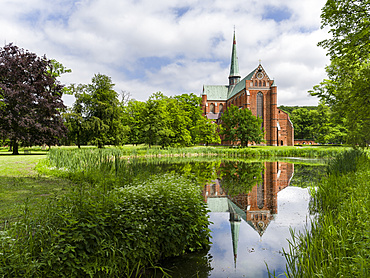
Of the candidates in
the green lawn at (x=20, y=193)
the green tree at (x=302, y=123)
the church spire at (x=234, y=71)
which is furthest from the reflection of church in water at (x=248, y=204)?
the green tree at (x=302, y=123)

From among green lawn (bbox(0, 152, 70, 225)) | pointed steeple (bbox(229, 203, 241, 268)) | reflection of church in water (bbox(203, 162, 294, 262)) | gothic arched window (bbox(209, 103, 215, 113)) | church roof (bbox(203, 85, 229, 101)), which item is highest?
church roof (bbox(203, 85, 229, 101))

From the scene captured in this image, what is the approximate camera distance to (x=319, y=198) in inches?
280

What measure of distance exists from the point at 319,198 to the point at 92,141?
26.8 m

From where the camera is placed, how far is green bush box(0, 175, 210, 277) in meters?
2.65

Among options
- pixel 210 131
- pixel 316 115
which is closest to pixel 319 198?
pixel 210 131

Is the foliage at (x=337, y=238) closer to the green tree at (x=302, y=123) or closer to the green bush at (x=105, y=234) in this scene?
the green bush at (x=105, y=234)

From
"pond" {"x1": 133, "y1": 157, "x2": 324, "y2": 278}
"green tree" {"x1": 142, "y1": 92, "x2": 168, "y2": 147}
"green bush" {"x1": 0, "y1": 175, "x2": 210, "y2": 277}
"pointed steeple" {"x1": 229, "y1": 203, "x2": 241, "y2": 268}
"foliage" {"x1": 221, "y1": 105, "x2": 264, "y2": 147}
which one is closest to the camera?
"green bush" {"x1": 0, "y1": 175, "x2": 210, "y2": 277}

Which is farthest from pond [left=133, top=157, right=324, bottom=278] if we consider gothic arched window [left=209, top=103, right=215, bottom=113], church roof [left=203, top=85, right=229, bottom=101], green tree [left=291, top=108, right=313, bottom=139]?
green tree [left=291, top=108, right=313, bottom=139]

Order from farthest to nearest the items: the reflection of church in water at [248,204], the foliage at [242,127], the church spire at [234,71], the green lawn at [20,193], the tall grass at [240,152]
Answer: the church spire at [234,71]
the foliage at [242,127]
the tall grass at [240,152]
the reflection of church in water at [248,204]
the green lawn at [20,193]

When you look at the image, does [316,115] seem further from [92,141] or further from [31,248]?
[31,248]

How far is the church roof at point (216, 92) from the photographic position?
72719 mm

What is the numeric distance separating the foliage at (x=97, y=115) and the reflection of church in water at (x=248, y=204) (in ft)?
69.8

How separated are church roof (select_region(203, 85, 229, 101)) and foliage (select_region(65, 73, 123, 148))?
45578 millimetres

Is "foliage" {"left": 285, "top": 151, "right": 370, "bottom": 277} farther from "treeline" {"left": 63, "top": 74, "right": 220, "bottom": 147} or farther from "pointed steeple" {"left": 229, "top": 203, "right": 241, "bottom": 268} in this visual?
"treeline" {"left": 63, "top": 74, "right": 220, "bottom": 147}
